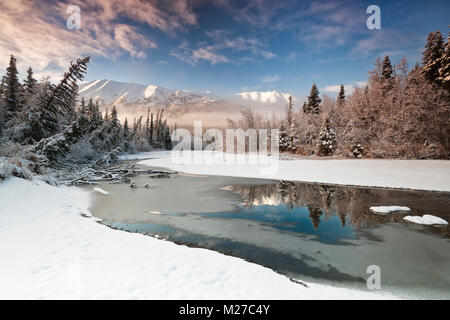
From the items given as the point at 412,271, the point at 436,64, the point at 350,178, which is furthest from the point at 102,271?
the point at 436,64

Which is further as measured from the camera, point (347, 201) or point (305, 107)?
point (305, 107)

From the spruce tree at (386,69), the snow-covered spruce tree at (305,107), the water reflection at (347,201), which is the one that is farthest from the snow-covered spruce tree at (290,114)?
the water reflection at (347,201)

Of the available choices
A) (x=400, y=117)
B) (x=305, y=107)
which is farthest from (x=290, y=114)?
(x=400, y=117)

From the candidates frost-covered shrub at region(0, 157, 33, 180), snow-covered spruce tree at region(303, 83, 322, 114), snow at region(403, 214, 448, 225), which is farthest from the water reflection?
snow-covered spruce tree at region(303, 83, 322, 114)

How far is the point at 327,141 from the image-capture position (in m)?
38.5

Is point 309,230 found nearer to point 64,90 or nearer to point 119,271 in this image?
point 119,271

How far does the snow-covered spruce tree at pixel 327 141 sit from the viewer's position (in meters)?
38.3

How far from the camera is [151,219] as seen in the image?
773cm

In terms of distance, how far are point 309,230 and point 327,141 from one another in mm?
35908

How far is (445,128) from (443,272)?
1021 inches

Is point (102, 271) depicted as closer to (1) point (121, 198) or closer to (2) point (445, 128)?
(1) point (121, 198)

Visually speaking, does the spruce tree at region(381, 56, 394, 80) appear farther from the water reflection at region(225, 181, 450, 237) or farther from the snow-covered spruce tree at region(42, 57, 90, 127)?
the snow-covered spruce tree at region(42, 57, 90, 127)

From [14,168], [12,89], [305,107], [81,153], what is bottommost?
[14,168]

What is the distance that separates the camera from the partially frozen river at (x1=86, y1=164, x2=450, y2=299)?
4426 millimetres
